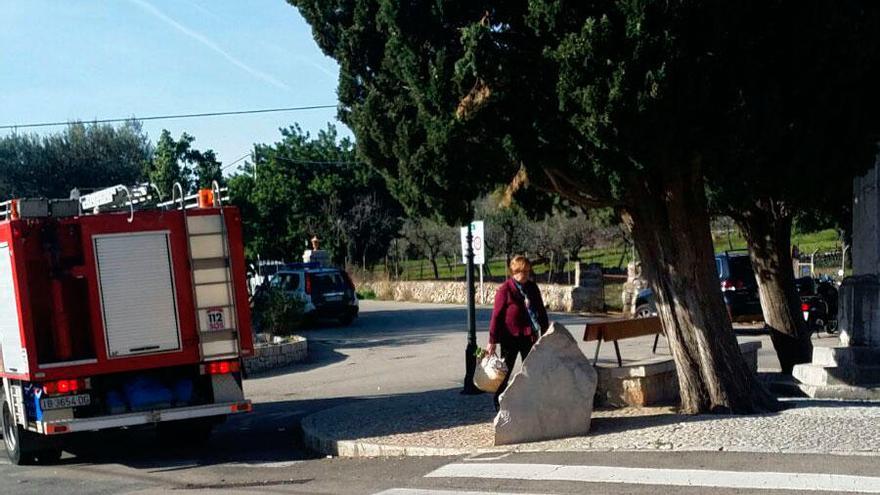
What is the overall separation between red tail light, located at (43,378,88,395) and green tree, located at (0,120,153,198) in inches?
1166

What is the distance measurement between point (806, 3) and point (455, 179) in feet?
12.1

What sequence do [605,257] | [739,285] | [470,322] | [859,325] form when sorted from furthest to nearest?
[605,257] < [739,285] < [470,322] < [859,325]

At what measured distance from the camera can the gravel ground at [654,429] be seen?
9445mm

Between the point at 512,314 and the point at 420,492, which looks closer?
the point at 420,492

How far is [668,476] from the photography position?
8.49 meters

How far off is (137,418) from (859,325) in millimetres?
9402

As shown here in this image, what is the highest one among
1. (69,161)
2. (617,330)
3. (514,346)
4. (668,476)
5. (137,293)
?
(69,161)

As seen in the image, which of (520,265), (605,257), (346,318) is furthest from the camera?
(605,257)

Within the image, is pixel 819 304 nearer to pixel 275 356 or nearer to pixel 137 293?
pixel 275 356

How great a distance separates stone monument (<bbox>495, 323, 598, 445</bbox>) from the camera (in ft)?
33.9

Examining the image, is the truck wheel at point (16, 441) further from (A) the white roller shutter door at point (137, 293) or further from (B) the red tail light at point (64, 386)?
(A) the white roller shutter door at point (137, 293)

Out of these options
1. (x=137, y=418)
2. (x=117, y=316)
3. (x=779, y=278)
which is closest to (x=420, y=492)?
(x=137, y=418)

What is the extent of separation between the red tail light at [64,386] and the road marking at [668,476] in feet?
13.4

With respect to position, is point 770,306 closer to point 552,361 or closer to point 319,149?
point 552,361
